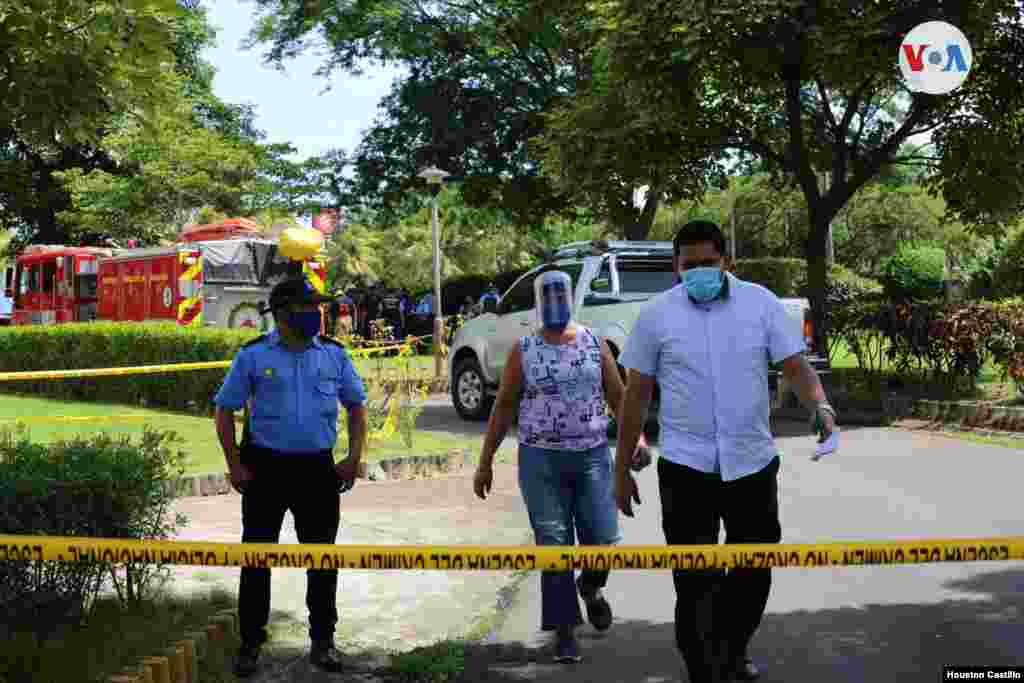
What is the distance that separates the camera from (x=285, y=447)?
17.3 ft

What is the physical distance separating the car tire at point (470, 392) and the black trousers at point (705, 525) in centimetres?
1164

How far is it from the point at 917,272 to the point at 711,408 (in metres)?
32.7

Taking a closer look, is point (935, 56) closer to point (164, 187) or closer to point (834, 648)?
point (834, 648)

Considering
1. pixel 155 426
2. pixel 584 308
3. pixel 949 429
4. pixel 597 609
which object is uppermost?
pixel 584 308

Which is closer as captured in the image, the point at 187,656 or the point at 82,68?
the point at 187,656

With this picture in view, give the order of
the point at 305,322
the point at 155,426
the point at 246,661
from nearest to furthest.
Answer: the point at 246,661 < the point at 305,322 < the point at 155,426

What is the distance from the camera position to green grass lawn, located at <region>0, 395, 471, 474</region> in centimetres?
1188

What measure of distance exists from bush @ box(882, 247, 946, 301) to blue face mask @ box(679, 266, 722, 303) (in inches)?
1205

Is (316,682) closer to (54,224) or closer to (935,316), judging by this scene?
(935,316)

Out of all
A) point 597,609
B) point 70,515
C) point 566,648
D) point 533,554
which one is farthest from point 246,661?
point 533,554

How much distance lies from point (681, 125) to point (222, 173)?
86.1ft

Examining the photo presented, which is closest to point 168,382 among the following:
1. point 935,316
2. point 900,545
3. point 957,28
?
point 935,316

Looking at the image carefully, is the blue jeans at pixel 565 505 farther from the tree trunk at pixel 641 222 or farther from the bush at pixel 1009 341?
the tree trunk at pixel 641 222

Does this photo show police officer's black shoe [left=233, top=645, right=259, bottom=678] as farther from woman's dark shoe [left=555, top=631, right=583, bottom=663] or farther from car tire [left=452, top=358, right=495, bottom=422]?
car tire [left=452, top=358, right=495, bottom=422]
